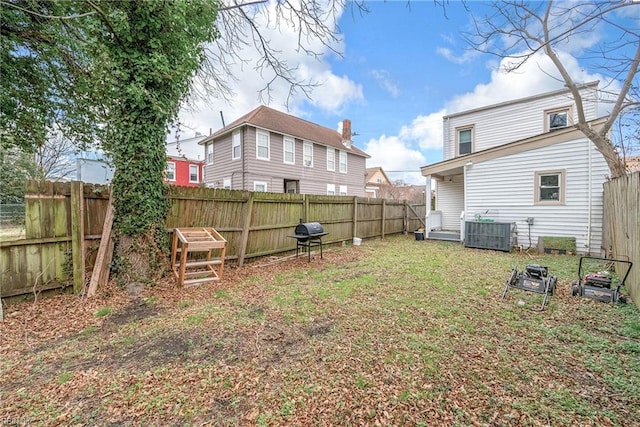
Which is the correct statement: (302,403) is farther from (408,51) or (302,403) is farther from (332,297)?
(408,51)

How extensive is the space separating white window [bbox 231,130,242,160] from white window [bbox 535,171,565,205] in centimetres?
1300

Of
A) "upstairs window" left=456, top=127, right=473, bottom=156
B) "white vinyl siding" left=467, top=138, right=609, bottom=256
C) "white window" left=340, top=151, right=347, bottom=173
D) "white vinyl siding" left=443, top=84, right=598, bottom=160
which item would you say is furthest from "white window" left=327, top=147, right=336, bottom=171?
"white vinyl siding" left=467, top=138, right=609, bottom=256

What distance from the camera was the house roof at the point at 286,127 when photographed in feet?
48.5

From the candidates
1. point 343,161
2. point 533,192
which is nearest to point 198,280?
point 533,192

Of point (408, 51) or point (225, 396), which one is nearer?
point (225, 396)

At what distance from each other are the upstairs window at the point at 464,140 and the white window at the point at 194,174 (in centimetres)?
1965

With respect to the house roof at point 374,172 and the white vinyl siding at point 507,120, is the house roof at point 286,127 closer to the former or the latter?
the white vinyl siding at point 507,120

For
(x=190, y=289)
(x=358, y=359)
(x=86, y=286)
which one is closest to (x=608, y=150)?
(x=358, y=359)

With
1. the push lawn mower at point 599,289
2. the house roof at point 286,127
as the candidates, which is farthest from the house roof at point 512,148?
the house roof at point 286,127

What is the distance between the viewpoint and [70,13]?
423cm

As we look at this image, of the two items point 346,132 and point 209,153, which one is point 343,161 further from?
point 209,153

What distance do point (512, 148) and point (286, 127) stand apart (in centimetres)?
1150

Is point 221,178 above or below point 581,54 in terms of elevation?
below

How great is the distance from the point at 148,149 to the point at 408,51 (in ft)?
22.3
